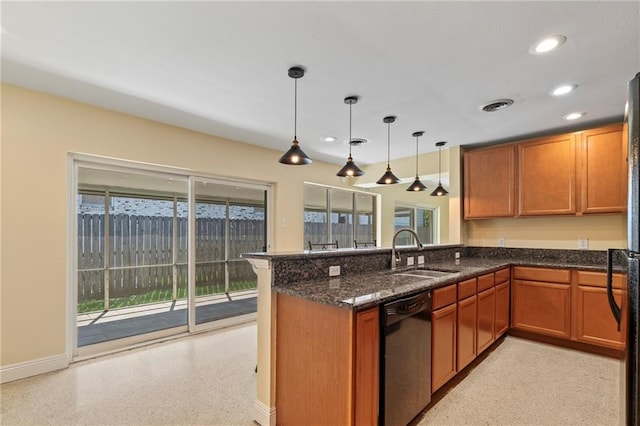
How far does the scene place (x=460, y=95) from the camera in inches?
111

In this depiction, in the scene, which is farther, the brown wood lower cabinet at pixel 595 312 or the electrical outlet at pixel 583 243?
the electrical outlet at pixel 583 243

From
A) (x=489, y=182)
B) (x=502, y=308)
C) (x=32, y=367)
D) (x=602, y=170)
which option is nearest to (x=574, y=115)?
(x=602, y=170)

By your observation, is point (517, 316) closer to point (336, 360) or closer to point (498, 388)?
point (498, 388)

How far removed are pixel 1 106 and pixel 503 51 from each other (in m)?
4.04

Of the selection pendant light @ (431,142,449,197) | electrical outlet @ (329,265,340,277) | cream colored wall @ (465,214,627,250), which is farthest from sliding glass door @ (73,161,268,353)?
cream colored wall @ (465,214,627,250)

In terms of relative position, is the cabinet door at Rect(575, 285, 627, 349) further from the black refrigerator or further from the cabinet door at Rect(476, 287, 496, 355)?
the black refrigerator

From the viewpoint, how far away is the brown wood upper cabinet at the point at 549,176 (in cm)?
331

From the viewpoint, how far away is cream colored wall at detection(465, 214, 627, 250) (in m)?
3.55

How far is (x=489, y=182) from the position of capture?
13.6ft

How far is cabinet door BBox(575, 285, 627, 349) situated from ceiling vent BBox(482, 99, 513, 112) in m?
2.07

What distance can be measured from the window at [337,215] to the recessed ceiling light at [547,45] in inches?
149

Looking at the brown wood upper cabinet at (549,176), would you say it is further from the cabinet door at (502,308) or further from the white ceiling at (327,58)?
the cabinet door at (502,308)

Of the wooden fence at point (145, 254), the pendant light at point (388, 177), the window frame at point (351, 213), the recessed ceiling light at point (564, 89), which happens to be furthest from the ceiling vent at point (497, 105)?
the wooden fence at point (145, 254)

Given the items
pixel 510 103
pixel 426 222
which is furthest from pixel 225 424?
pixel 426 222
